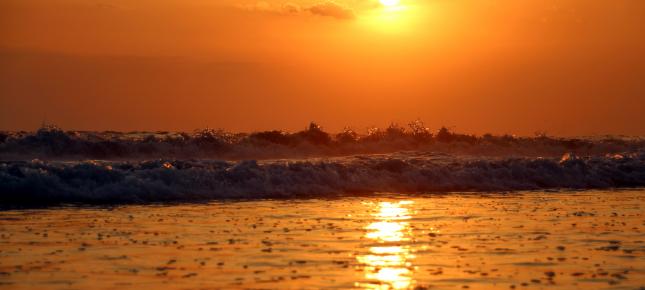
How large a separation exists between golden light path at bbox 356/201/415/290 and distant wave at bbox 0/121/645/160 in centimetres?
2226

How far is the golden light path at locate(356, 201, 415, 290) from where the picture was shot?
13.6 metres

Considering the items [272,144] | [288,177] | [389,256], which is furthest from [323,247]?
[272,144]

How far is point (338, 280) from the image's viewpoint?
45.1ft

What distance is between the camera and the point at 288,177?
102ft

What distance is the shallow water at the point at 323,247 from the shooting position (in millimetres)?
13820

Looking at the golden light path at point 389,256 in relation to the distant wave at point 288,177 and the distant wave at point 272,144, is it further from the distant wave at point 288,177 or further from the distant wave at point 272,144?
the distant wave at point 272,144

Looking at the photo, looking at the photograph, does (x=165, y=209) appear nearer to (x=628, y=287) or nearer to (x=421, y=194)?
(x=421, y=194)

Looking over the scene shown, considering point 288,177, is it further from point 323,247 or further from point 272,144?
point 272,144

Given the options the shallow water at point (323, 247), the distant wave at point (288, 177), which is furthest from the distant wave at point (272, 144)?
the shallow water at point (323, 247)

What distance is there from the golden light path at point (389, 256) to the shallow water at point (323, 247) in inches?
1.0

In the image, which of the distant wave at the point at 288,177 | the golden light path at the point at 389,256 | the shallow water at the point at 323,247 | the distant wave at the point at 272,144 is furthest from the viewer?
the distant wave at the point at 272,144

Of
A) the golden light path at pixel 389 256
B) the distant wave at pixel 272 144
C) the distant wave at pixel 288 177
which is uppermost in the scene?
the distant wave at pixel 272 144

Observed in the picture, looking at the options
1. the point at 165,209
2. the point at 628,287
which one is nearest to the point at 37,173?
the point at 165,209

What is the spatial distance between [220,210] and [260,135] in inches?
953
